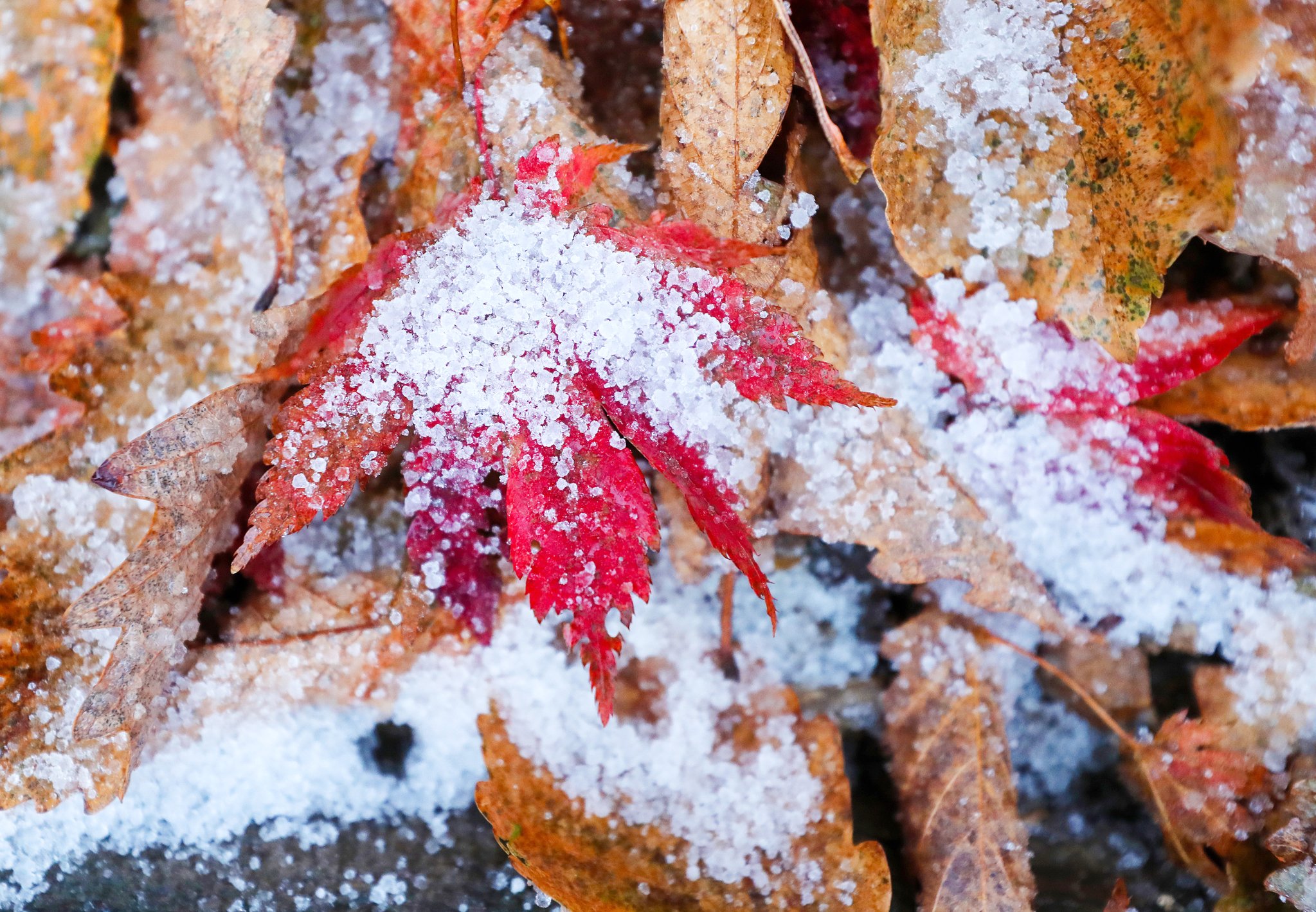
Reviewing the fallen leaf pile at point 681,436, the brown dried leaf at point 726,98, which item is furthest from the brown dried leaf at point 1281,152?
the brown dried leaf at point 726,98

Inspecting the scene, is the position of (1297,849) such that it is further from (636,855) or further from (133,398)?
(133,398)

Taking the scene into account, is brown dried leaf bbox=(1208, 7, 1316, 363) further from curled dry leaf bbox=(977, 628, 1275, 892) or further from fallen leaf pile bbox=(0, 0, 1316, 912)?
curled dry leaf bbox=(977, 628, 1275, 892)

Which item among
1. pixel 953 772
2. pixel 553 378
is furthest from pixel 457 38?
pixel 953 772

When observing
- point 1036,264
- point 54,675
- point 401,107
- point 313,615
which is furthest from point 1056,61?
point 54,675

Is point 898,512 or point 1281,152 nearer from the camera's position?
point 1281,152

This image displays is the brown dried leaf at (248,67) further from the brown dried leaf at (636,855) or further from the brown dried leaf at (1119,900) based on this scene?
the brown dried leaf at (1119,900)

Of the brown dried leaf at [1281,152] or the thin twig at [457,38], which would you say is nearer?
the brown dried leaf at [1281,152]
